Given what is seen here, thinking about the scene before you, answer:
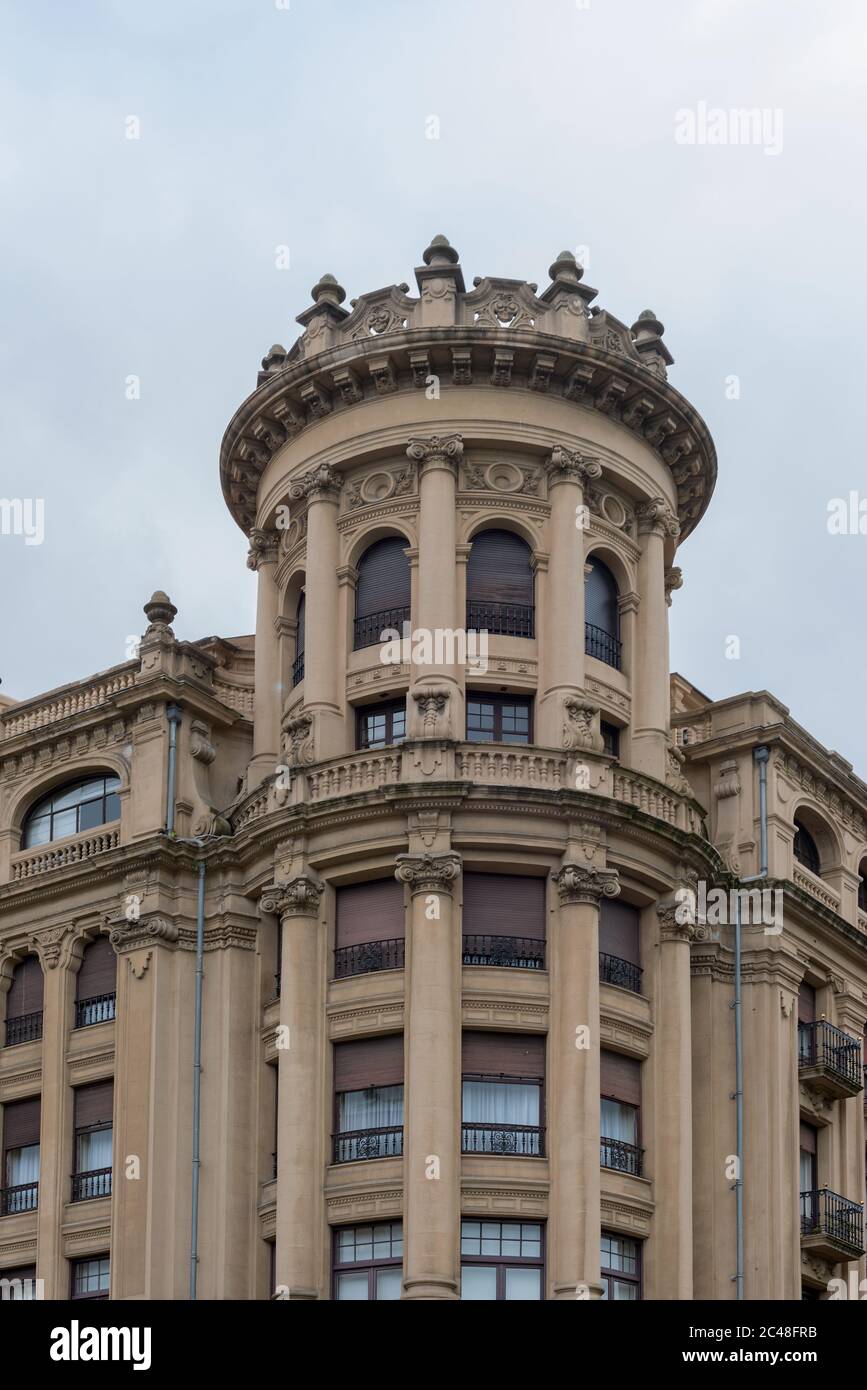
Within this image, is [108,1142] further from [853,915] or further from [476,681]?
[853,915]

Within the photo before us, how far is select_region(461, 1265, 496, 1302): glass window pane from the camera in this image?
44812mm

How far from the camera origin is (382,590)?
2007 inches

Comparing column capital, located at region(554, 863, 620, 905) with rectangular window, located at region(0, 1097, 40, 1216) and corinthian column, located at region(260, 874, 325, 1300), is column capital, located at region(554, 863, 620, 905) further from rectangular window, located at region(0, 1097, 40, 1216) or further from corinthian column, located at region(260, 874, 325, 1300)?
rectangular window, located at region(0, 1097, 40, 1216)

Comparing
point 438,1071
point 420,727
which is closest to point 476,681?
point 420,727

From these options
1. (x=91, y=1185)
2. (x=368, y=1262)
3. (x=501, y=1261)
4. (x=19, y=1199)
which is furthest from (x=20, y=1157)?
(x=501, y=1261)

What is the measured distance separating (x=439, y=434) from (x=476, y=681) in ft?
18.0

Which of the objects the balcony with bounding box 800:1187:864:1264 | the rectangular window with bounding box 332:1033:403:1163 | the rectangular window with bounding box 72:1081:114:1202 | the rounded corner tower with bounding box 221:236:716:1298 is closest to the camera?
the rounded corner tower with bounding box 221:236:716:1298

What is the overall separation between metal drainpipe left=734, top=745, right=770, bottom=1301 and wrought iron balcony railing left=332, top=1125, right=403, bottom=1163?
25.9 feet

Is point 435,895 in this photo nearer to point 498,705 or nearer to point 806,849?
point 498,705

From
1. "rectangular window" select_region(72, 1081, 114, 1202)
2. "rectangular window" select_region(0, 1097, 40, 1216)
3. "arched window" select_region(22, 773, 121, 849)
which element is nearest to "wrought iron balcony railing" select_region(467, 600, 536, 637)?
"arched window" select_region(22, 773, 121, 849)

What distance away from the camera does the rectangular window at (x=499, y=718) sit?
1957 inches

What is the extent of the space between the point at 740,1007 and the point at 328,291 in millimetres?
18235

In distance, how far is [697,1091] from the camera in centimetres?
5041

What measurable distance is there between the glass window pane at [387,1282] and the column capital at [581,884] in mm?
7941
